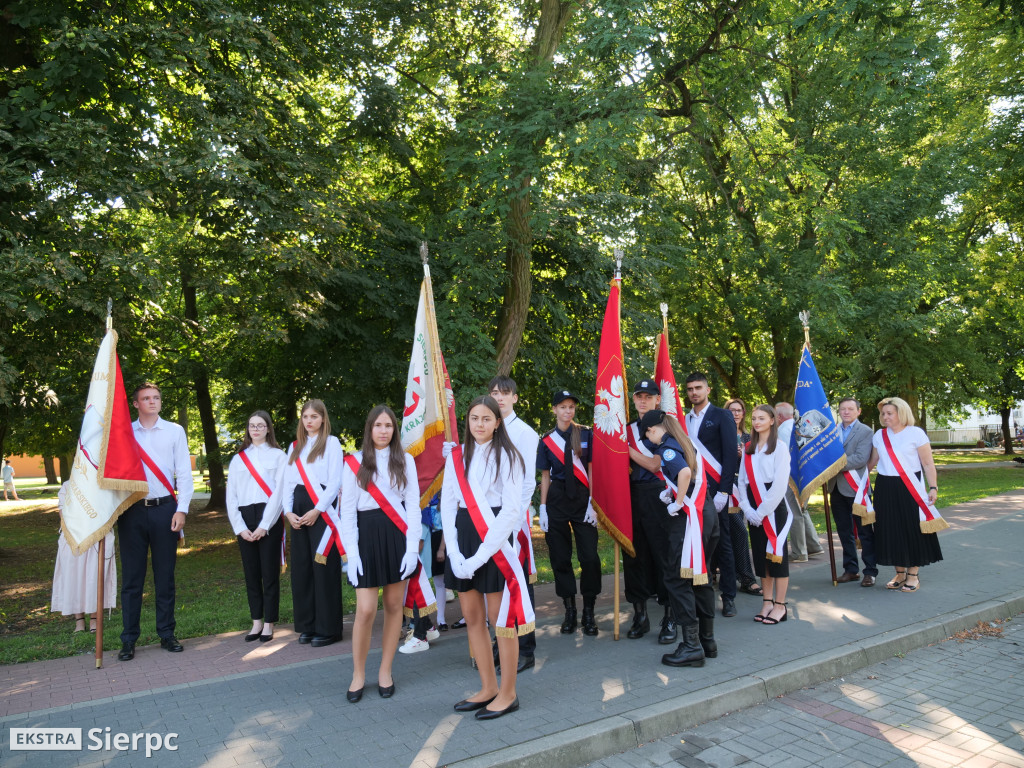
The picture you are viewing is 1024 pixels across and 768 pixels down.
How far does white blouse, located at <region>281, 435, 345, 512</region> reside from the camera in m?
6.58

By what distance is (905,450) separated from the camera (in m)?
8.35

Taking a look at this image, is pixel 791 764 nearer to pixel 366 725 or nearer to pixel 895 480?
pixel 366 725

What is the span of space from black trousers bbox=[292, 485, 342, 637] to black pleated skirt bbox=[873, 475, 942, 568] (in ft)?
20.4

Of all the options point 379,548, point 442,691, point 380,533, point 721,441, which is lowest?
point 442,691

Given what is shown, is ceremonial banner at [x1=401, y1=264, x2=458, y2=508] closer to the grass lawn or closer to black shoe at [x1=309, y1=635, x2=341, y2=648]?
black shoe at [x1=309, y1=635, x2=341, y2=648]

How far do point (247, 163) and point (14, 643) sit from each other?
238 inches

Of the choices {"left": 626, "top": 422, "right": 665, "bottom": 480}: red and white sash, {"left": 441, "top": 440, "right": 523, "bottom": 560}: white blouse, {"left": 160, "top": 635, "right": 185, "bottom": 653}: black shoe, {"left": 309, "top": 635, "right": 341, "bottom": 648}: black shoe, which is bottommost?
{"left": 309, "top": 635, "right": 341, "bottom": 648}: black shoe

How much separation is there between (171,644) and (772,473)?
19.5 ft


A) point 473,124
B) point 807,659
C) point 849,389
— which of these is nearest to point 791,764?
point 807,659

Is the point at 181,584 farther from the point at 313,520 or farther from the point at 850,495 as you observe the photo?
the point at 850,495

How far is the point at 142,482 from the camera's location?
251 inches

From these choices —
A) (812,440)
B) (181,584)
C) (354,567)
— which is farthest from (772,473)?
(181,584)

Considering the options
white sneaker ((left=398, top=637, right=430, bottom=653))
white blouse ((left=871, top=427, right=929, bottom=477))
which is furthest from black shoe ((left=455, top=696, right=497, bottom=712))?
white blouse ((left=871, top=427, right=929, bottom=477))

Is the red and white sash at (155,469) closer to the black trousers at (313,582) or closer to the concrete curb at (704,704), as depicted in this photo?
the black trousers at (313,582)
